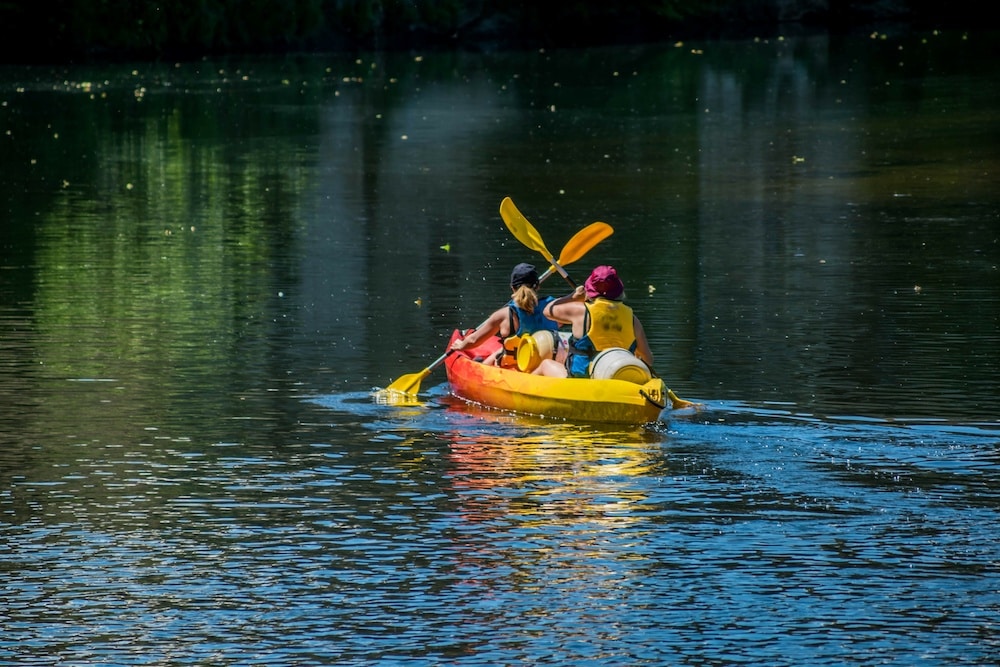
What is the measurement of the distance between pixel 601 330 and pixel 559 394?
69cm

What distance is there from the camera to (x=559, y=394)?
542 inches

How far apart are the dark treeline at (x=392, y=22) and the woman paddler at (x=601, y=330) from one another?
52695 millimetres

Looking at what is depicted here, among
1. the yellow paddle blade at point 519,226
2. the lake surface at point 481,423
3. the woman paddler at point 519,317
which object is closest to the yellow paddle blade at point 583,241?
the yellow paddle blade at point 519,226

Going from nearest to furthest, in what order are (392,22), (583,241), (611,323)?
(611,323), (583,241), (392,22)

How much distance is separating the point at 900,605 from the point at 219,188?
21.0 metres

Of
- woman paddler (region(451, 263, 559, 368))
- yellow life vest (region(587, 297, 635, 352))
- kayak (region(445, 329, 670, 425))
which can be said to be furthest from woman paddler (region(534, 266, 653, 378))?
woman paddler (region(451, 263, 559, 368))

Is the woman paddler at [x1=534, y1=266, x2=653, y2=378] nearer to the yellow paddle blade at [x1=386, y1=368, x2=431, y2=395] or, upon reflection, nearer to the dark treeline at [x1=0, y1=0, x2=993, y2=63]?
the yellow paddle blade at [x1=386, y1=368, x2=431, y2=395]

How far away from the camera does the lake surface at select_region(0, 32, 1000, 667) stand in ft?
30.9

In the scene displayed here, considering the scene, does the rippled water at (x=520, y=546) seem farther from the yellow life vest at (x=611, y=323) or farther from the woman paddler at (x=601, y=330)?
the yellow life vest at (x=611, y=323)

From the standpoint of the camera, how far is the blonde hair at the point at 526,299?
15023 mm

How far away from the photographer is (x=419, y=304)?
1905cm

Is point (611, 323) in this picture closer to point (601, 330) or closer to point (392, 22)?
point (601, 330)

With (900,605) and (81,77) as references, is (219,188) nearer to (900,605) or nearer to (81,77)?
(900,605)

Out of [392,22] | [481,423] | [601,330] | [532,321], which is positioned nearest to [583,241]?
[532,321]
